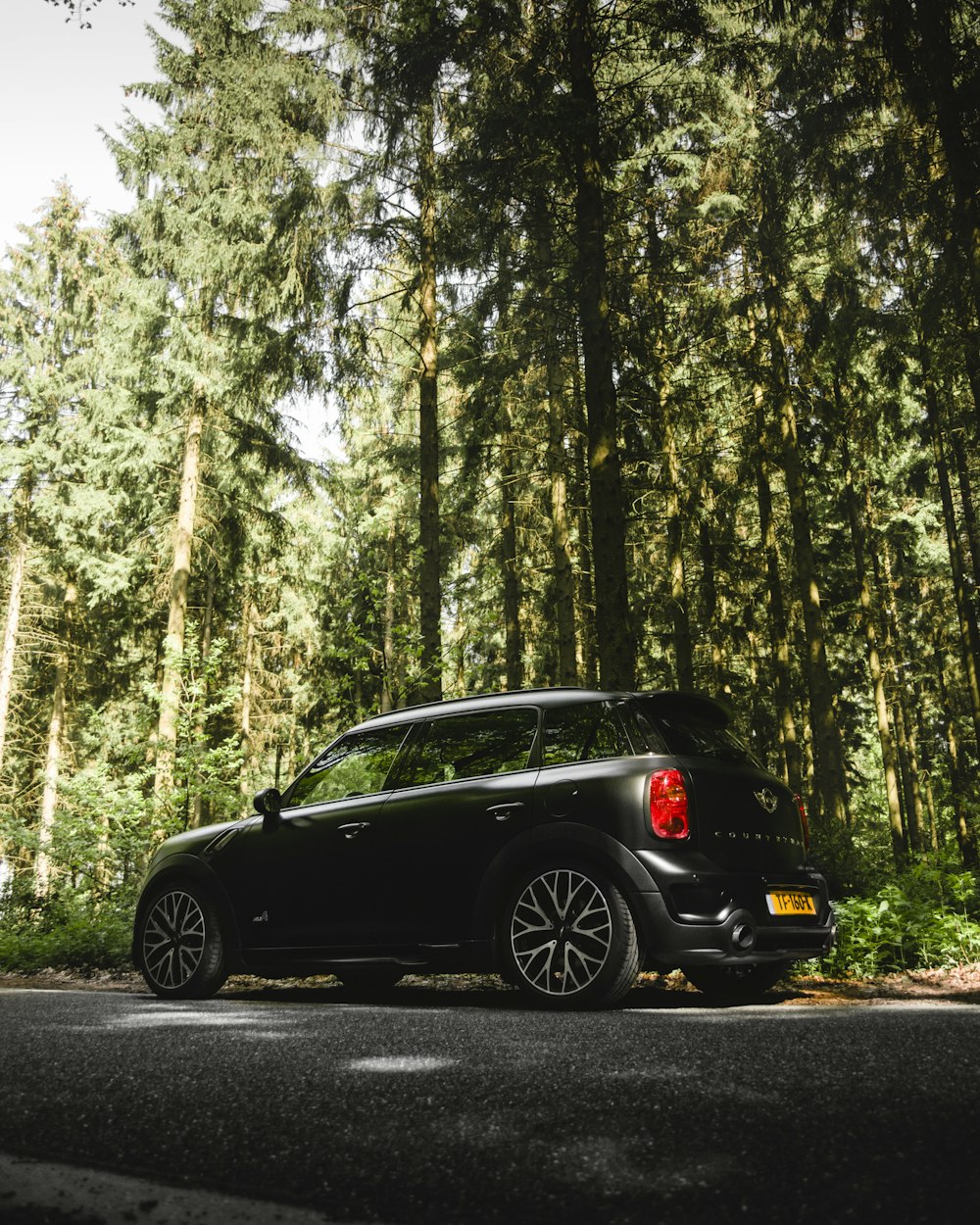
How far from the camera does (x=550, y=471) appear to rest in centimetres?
1942

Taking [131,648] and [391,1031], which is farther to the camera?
[131,648]

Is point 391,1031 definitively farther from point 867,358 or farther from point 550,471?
point 867,358

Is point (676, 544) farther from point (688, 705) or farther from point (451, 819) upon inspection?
point (451, 819)

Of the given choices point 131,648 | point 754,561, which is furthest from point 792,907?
point 131,648

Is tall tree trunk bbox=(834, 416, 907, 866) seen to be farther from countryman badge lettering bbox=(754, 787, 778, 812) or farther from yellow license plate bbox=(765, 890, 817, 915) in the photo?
yellow license plate bbox=(765, 890, 817, 915)

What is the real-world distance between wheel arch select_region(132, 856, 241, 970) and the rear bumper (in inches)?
115

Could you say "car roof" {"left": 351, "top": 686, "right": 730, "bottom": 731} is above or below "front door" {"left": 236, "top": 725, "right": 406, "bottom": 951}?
above

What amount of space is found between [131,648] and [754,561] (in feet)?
59.4

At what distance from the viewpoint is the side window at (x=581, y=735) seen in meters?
5.92

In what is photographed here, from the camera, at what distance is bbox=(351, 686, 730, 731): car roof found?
6.12 m

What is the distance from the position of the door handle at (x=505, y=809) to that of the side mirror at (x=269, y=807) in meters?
1.76

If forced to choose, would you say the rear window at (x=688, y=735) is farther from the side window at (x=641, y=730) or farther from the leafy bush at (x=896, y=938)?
the leafy bush at (x=896, y=938)

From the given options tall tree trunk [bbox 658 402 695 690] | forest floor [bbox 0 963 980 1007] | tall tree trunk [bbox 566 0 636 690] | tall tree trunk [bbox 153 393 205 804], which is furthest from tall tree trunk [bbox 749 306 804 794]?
forest floor [bbox 0 963 980 1007]

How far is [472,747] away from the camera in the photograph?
6.46 meters
